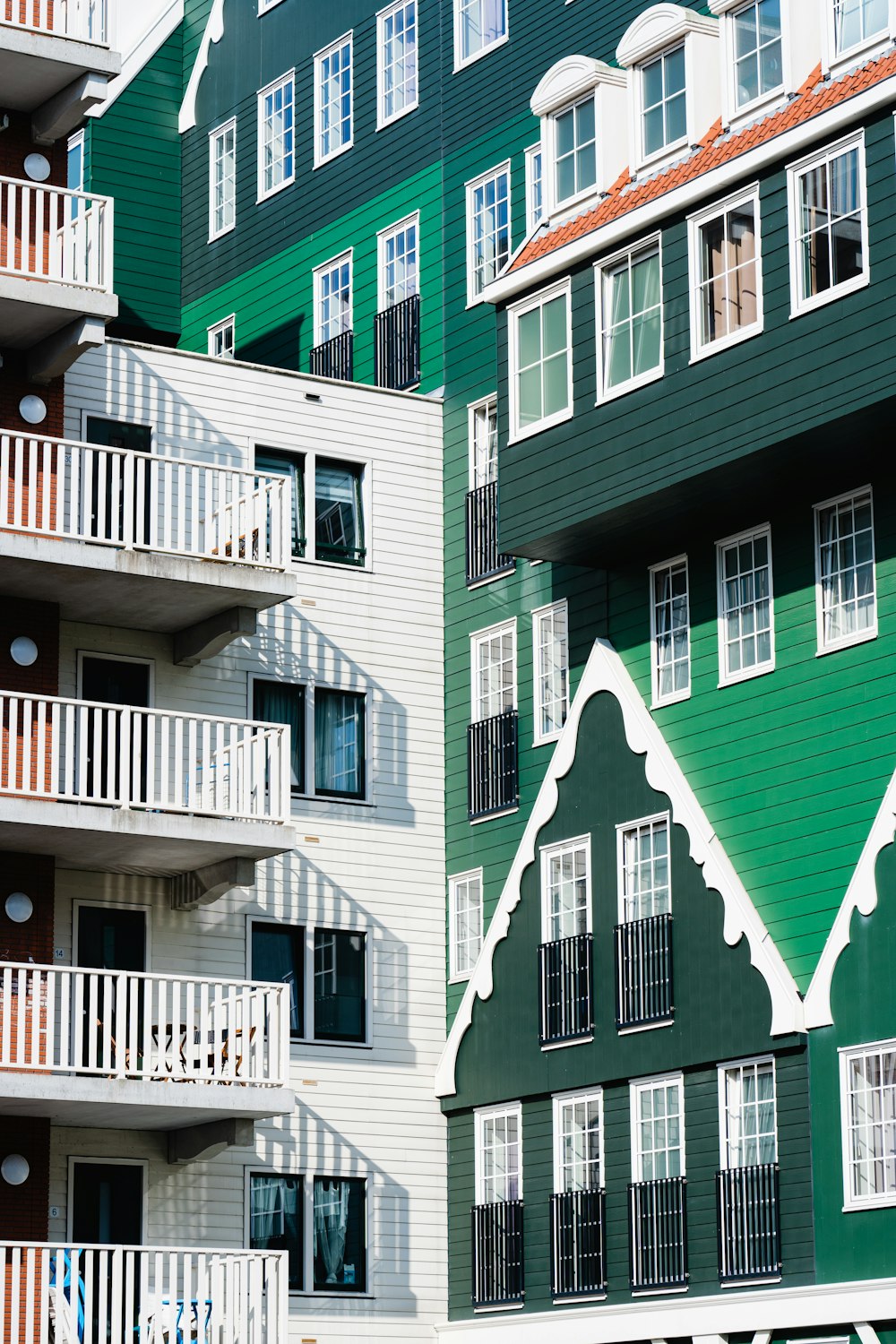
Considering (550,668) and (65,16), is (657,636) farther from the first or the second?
(65,16)

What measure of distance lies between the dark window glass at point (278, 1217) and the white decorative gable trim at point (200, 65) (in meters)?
21.3

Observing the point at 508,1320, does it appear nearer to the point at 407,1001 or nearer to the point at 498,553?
the point at 407,1001

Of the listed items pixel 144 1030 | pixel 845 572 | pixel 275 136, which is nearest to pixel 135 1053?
pixel 144 1030

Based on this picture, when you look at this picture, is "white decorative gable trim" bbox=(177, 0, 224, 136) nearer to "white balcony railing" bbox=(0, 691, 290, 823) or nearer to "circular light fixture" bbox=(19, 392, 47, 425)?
"circular light fixture" bbox=(19, 392, 47, 425)

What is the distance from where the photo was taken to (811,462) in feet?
102

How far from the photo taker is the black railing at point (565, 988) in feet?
114

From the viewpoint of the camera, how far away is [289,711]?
3784 cm

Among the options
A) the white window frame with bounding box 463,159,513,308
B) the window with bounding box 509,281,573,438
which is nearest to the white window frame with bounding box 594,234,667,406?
the window with bounding box 509,281,573,438

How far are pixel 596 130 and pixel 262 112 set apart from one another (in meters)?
12.6

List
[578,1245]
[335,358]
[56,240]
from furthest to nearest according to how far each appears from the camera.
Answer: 1. [335,358]
2. [56,240]
3. [578,1245]

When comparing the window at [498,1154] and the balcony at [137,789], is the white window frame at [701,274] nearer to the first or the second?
the balcony at [137,789]

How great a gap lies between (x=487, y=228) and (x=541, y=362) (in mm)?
4960

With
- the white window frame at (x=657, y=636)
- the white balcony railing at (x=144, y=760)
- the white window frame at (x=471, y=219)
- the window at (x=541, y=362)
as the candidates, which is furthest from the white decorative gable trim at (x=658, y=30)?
the white balcony railing at (x=144, y=760)

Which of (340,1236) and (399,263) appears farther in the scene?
(399,263)
